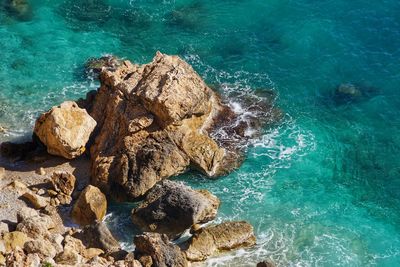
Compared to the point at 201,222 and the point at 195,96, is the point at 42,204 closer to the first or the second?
the point at 201,222

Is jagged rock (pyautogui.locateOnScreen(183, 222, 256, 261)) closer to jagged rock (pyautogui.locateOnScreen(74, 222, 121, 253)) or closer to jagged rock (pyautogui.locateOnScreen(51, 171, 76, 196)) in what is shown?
jagged rock (pyautogui.locateOnScreen(74, 222, 121, 253))

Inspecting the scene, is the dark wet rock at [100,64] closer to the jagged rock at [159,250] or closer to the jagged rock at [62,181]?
the jagged rock at [62,181]

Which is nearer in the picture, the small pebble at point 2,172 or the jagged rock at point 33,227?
the jagged rock at point 33,227

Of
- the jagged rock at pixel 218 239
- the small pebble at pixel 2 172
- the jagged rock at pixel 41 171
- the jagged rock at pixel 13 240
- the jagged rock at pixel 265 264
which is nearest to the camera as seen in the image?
the jagged rock at pixel 13 240

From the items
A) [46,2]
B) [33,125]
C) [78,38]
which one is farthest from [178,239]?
[46,2]

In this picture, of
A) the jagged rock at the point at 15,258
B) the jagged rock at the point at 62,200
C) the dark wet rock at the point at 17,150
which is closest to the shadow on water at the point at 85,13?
the dark wet rock at the point at 17,150

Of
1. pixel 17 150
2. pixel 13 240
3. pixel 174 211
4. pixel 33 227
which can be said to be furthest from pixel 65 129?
pixel 174 211

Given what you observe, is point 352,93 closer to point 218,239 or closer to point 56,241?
point 218,239
